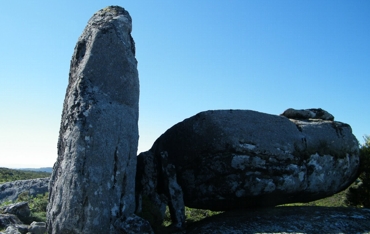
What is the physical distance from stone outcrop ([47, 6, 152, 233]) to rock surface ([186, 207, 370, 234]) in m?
2.46

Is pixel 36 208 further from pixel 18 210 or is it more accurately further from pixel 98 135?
pixel 98 135

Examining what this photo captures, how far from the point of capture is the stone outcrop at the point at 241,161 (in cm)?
998

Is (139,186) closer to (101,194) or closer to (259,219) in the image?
(101,194)

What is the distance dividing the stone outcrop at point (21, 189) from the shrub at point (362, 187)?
13873mm

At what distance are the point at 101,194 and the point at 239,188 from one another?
418 centimetres

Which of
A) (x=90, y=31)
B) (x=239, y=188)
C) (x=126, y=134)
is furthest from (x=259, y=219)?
(x=90, y=31)

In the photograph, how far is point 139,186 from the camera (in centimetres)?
957

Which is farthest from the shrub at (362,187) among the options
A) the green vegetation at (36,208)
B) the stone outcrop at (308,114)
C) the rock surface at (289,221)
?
the green vegetation at (36,208)

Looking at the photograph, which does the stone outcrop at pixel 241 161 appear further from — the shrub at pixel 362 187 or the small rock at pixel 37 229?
the small rock at pixel 37 229

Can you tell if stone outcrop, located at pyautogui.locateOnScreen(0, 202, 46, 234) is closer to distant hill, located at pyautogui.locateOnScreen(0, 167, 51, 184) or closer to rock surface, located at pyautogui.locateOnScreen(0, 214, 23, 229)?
rock surface, located at pyautogui.locateOnScreen(0, 214, 23, 229)

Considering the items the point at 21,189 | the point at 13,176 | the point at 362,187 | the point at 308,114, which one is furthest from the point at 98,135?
the point at 13,176

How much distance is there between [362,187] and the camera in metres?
12.4

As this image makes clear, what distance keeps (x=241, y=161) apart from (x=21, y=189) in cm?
1239

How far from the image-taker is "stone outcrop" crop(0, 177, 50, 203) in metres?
16.9
